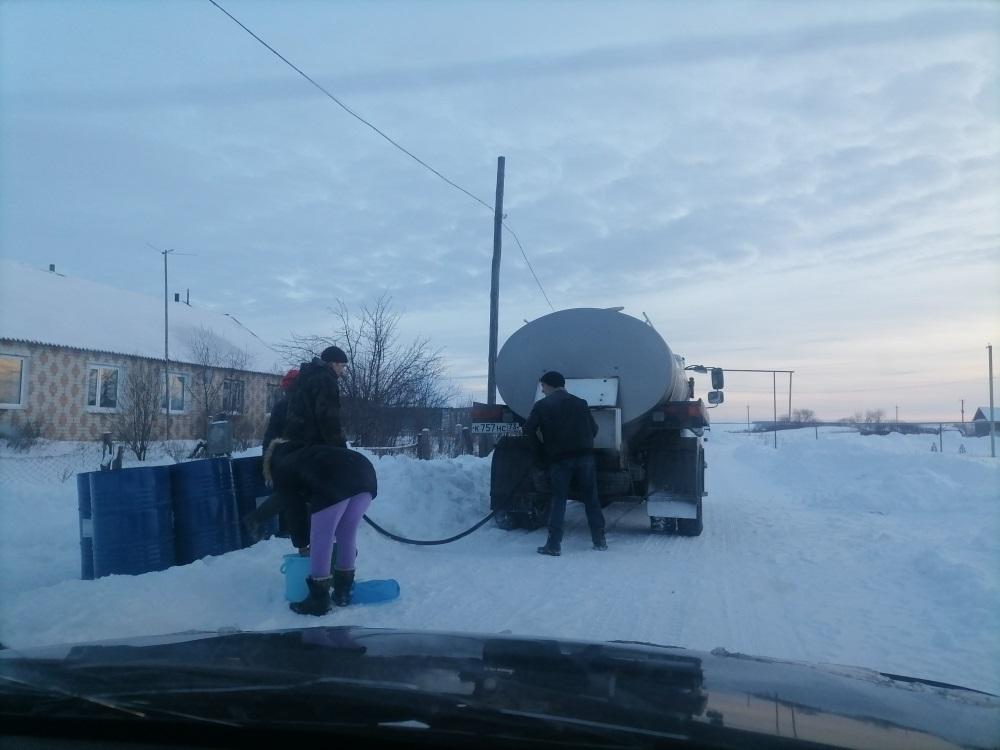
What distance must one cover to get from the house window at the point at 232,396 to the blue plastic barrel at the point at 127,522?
21.8 meters

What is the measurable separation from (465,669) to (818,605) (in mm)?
4341

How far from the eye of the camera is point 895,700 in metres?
2.87

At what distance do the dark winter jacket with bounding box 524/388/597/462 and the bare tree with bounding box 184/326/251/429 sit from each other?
19.3 m

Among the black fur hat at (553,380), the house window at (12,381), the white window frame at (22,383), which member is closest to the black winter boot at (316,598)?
the black fur hat at (553,380)

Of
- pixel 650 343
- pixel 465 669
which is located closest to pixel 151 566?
pixel 465 669

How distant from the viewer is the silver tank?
376 inches

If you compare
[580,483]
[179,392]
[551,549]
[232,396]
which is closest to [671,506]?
[580,483]

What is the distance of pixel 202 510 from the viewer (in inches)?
271

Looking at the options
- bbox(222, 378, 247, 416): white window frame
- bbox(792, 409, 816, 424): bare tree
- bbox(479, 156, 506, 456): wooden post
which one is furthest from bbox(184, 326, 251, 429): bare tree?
bbox(792, 409, 816, 424): bare tree

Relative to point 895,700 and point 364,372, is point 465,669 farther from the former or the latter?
point 364,372

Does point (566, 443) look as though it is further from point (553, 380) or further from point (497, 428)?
point (497, 428)

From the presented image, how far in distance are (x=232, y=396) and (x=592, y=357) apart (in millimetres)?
21501

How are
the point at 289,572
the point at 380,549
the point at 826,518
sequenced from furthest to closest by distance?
1. the point at 826,518
2. the point at 380,549
3. the point at 289,572

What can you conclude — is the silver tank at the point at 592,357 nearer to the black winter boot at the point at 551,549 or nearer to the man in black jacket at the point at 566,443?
the man in black jacket at the point at 566,443
